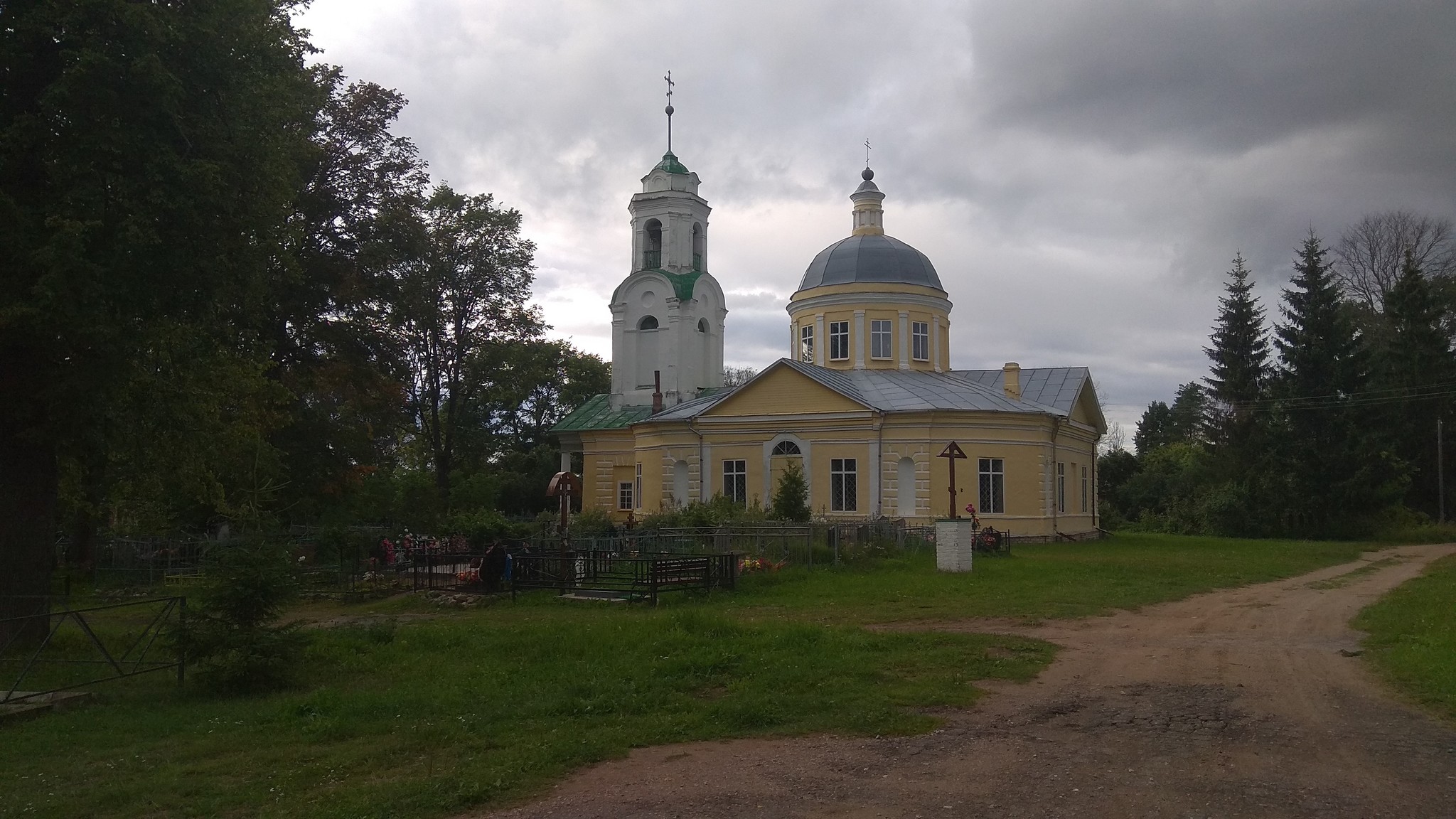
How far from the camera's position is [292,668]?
11.7m

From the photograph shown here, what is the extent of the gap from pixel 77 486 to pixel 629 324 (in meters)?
26.1

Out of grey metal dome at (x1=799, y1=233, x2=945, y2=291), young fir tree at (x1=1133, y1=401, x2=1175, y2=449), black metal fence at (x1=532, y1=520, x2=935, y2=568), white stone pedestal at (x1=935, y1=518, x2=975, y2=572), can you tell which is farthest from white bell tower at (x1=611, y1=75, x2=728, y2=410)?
young fir tree at (x1=1133, y1=401, x2=1175, y2=449)

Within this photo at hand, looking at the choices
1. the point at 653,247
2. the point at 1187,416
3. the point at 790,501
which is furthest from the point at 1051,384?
the point at 1187,416

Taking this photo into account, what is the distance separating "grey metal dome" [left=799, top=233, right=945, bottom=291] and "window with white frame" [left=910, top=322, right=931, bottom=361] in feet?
4.92

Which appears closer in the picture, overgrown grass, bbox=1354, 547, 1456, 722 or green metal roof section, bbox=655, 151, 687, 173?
overgrown grass, bbox=1354, 547, 1456, 722

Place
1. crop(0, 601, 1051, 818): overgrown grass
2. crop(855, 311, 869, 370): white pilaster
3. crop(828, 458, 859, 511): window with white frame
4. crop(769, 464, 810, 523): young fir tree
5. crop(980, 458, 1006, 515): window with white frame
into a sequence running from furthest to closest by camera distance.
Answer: crop(855, 311, 869, 370): white pilaster → crop(828, 458, 859, 511): window with white frame → crop(980, 458, 1006, 515): window with white frame → crop(769, 464, 810, 523): young fir tree → crop(0, 601, 1051, 818): overgrown grass

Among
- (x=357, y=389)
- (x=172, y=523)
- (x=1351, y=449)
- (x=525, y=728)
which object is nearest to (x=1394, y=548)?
(x=1351, y=449)

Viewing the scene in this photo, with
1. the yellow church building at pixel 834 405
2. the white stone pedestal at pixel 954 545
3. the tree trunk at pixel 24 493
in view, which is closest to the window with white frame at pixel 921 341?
the yellow church building at pixel 834 405

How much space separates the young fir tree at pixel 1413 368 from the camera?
44.5 meters

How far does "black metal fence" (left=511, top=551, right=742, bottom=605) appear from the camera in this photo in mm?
18312

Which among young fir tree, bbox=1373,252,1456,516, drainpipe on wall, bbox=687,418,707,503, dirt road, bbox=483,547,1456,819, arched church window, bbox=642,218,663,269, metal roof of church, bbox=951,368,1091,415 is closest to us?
dirt road, bbox=483,547,1456,819

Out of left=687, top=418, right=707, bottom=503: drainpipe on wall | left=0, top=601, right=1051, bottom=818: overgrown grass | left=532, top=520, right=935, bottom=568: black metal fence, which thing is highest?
left=687, top=418, right=707, bottom=503: drainpipe on wall

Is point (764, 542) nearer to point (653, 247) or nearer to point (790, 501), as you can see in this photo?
point (790, 501)

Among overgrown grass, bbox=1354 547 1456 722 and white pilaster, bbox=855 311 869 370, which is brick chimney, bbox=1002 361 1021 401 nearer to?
white pilaster, bbox=855 311 869 370
